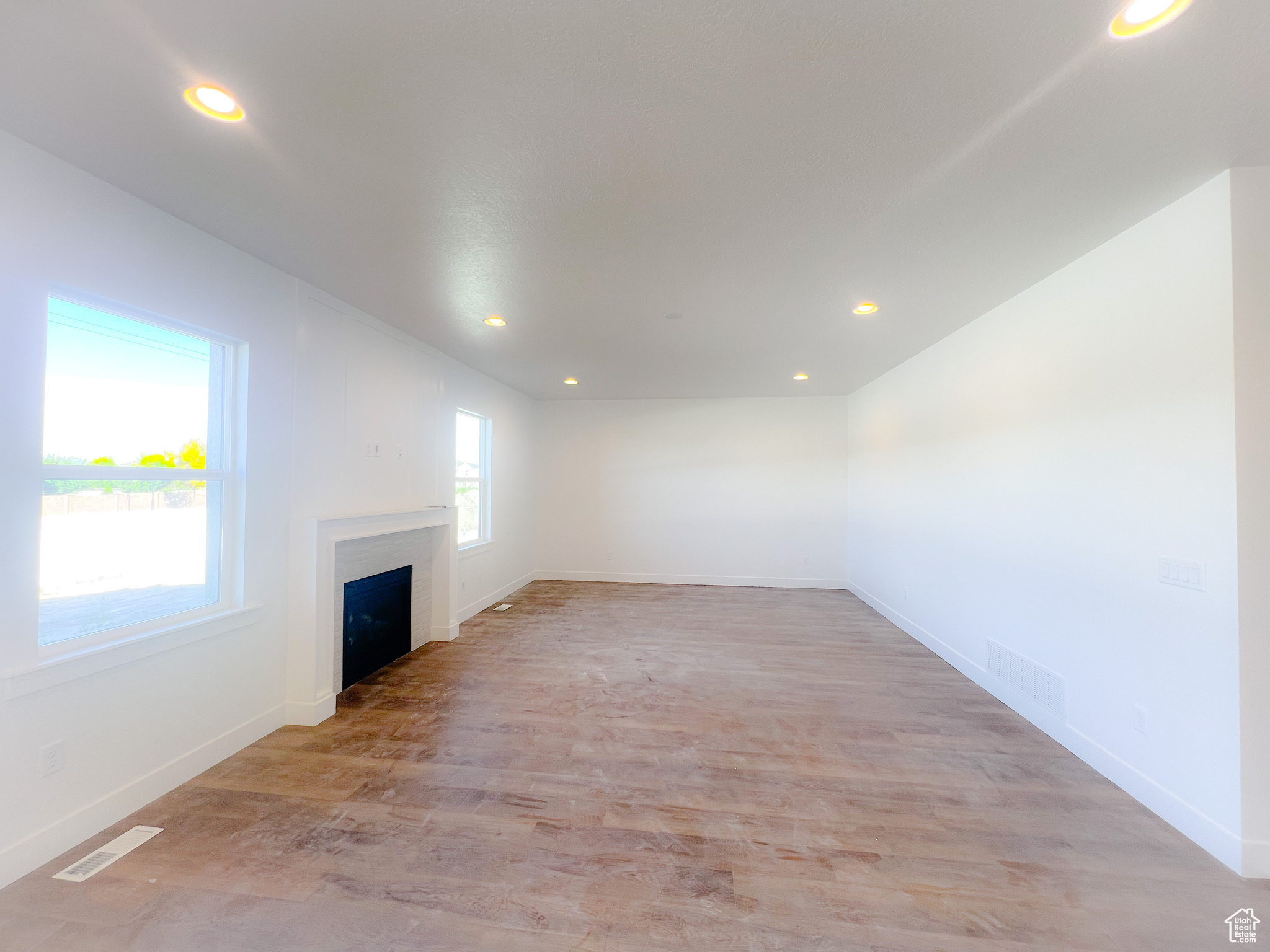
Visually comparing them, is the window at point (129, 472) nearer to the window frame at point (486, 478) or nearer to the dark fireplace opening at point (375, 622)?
the dark fireplace opening at point (375, 622)

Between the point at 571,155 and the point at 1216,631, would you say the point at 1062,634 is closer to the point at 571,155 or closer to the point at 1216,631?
the point at 1216,631

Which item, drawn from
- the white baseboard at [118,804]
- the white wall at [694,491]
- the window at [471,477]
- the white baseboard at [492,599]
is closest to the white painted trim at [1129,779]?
the white wall at [694,491]

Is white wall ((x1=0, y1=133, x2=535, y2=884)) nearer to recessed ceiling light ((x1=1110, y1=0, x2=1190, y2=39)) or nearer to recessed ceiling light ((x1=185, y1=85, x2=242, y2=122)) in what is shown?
recessed ceiling light ((x1=185, y1=85, x2=242, y2=122))

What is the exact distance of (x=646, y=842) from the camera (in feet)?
6.55

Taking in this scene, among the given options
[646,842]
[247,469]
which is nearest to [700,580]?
[646,842]

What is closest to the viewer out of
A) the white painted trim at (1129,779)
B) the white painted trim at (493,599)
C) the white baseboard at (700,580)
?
the white painted trim at (1129,779)

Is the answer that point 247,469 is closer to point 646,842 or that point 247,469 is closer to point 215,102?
point 215,102

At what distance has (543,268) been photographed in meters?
2.77

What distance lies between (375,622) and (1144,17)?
4.77 m

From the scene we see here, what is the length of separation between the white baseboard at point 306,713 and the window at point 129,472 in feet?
2.64

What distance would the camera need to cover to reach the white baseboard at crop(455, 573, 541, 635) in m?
5.20

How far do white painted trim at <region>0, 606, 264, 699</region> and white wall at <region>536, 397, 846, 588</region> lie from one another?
15.7 ft

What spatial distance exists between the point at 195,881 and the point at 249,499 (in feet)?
5.61

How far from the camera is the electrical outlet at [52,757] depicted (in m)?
1.84
